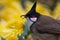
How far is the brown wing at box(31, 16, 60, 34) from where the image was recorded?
2.56 metres

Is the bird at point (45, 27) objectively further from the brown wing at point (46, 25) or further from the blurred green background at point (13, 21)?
the blurred green background at point (13, 21)

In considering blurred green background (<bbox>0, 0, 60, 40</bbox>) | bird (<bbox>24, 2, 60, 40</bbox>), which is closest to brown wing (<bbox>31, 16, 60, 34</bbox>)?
bird (<bbox>24, 2, 60, 40</bbox>)

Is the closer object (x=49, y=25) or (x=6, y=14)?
(x=6, y=14)

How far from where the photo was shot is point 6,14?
6.41 ft

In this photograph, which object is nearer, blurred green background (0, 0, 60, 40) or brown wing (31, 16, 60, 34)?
blurred green background (0, 0, 60, 40)

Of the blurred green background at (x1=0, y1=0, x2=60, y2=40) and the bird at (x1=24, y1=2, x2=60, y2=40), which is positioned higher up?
the blurred green background at (x1=0, y1=0, x2=60, y2=40)

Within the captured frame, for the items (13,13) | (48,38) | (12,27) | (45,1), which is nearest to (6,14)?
(13,13)

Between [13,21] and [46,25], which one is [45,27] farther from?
[13,21]

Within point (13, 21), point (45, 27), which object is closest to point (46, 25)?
point (45, 27)

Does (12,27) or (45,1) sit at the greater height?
(12,27)

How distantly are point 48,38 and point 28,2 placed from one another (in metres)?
0.48

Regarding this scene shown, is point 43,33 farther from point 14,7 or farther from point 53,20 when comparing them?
point 14,7

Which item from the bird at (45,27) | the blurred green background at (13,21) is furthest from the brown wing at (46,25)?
the blurred green background at (13,21)

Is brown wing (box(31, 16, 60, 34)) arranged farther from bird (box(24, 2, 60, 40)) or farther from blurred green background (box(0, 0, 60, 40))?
blurred green background (box(0, 0, 60, 40))
